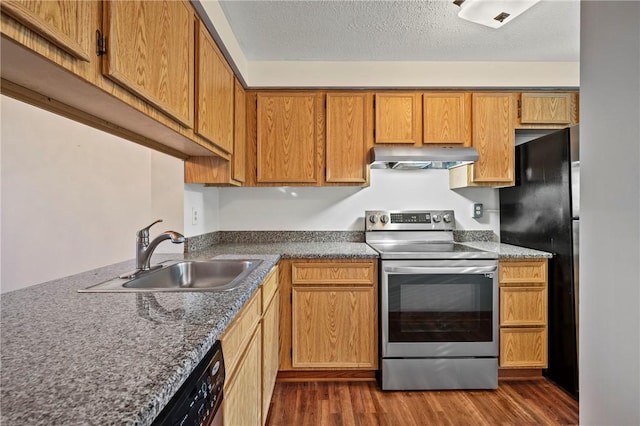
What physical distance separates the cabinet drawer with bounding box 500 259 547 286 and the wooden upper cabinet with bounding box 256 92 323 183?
1481 mm

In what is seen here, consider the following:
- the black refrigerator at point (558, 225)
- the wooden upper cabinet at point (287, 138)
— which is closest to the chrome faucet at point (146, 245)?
the wooden upper cabinet at point (287, 138)

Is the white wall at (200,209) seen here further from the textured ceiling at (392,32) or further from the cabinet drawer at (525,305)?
the cabinet drawer at (525,305)

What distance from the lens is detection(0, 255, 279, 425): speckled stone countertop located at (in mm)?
490

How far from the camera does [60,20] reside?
27.8 inches

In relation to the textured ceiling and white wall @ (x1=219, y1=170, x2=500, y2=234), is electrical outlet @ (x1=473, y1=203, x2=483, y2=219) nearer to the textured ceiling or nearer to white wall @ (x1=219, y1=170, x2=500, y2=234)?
white wall @ (x1=219, y1=170, x2=500, y2=234)

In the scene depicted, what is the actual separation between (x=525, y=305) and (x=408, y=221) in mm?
994

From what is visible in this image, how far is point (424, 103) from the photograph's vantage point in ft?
8.21

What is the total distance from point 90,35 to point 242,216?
204cm

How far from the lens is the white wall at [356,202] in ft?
9.14

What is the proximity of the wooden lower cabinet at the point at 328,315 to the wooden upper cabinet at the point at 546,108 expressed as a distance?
168 cm

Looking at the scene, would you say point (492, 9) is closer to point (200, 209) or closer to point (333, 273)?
point (333, 273)

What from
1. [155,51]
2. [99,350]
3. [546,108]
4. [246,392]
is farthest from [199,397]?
[546,108]

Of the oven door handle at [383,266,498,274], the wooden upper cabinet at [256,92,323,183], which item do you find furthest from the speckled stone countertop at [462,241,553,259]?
the wooden upper cabinet at [256,92,323,183]

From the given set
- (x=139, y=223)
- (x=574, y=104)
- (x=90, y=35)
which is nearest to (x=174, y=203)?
(x=139, y=223)
